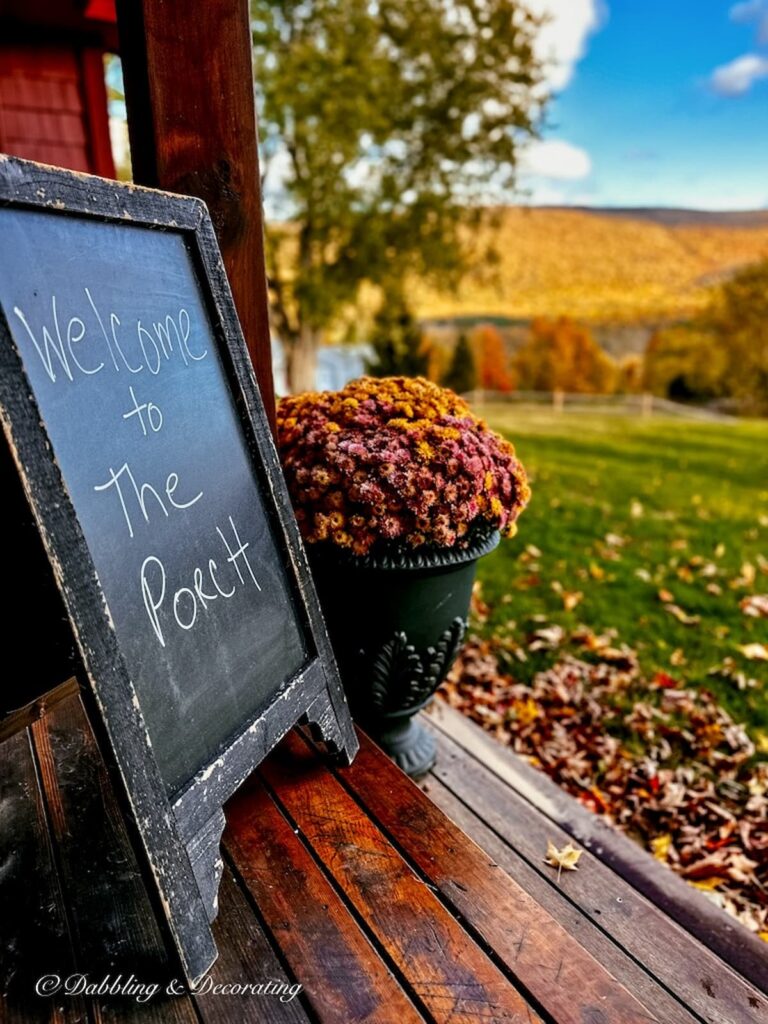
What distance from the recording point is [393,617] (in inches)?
80.0

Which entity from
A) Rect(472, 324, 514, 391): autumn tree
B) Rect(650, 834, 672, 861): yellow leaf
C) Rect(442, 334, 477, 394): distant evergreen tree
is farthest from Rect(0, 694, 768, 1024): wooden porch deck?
Rect(472, 324, 514, 391): autumn tree

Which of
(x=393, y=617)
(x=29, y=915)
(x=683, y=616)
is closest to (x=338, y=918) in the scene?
(x=29, y=915)

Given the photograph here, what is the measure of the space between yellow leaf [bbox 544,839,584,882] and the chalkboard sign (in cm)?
80

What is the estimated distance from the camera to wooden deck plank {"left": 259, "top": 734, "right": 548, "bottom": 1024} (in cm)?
121

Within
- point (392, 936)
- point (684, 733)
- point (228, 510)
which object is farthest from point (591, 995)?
point (684, 733)

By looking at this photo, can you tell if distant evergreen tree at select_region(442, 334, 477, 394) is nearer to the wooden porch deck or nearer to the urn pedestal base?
the urn pedestal base

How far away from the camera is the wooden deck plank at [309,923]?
47.0 inches

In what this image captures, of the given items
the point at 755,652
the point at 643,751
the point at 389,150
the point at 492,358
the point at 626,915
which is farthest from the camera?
the point at 492,358

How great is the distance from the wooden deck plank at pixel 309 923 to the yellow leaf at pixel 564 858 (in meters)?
0.80

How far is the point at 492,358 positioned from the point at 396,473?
132ft

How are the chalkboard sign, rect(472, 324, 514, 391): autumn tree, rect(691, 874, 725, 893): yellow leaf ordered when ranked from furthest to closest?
rect(472, 324, 514, 391): autumn tree < rect(691, 874, 725, 893): yellow leaf < the chalkboard sign

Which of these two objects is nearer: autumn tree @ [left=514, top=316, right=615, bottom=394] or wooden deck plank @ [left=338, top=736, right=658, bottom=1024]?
wooden deck plank @ [left=338, top=736, right=658, bottom=1024]

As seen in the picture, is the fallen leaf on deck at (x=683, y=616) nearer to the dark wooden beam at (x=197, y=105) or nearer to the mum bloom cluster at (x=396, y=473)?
the mum bloom cluster at (x=396, y=473)

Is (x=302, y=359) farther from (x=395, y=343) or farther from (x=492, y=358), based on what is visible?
(x=492, y=358)
